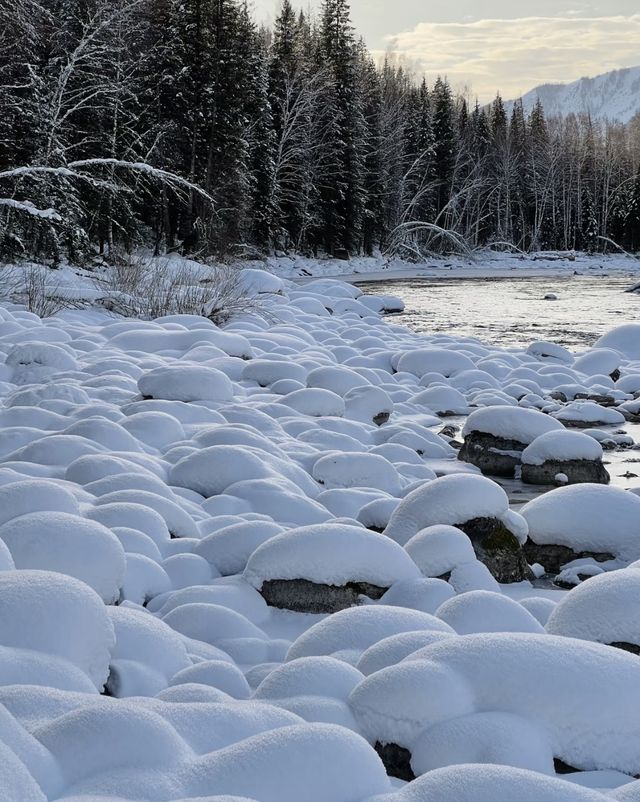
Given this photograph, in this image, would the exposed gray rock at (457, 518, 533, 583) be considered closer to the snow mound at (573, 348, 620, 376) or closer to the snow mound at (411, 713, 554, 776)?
the snow mound at (411, 713, 554, 776)

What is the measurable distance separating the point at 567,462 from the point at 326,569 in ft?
9.56

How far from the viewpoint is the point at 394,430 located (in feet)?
21.9

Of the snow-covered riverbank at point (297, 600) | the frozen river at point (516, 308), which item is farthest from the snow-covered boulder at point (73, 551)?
the frozen river at point (516, 308)

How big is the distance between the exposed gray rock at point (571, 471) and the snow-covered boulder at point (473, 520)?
171 cm

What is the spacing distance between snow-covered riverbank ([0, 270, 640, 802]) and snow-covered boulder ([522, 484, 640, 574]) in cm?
1

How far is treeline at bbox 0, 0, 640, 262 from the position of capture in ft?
57.4

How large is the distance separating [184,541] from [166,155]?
23679mm

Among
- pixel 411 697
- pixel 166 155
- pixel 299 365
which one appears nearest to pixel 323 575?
pixel 411 697

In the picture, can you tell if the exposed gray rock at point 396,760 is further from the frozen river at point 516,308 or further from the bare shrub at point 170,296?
the frozen river at point 516,308

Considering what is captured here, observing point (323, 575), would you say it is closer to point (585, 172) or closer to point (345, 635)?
point (345, 635)

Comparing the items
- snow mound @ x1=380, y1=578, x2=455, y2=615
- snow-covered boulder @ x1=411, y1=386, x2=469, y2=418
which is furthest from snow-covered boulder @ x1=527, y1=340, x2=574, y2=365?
snow mound @ x1=380, y1=578, x2=455, y2=615

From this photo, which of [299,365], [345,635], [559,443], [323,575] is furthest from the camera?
[299,365]

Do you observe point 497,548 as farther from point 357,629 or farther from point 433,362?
point 433,362

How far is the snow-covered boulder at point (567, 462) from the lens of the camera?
5695mm
